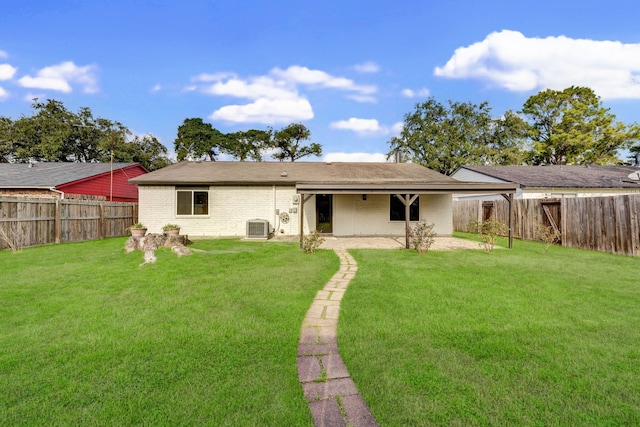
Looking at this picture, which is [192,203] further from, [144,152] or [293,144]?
[144,152]

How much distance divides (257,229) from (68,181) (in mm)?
12698

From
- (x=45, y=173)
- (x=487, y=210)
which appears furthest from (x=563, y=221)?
(x=45, y=173)

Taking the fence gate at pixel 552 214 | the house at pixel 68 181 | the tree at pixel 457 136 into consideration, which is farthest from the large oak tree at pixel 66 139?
the fence gate at pixel 552 214

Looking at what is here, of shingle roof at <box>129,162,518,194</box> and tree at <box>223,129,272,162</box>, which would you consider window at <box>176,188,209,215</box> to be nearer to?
shingle roof at <box>129,162,518,194</box>

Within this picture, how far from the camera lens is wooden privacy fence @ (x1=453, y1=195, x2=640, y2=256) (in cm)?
832

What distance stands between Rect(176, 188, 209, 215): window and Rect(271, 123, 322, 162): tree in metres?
21.3

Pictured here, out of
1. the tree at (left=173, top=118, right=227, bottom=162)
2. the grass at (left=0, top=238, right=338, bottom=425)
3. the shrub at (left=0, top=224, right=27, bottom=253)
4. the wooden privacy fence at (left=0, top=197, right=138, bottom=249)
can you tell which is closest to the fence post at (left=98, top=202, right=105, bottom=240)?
the wooden privacy fence at (left=0, top=197, right=138, bottom=249)

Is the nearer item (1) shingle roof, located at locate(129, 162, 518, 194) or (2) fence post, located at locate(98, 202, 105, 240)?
(1) shingle roof, located at locate(129, 162, 518, 194)

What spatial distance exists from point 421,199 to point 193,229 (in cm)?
969

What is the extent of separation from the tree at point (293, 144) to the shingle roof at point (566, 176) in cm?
1728

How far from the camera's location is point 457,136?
3175cm

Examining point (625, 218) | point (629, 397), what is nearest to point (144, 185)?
point (629, 397)

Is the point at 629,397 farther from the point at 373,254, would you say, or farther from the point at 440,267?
the point at 373,254

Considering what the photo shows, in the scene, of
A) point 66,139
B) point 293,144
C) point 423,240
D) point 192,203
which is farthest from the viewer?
point 293,144
